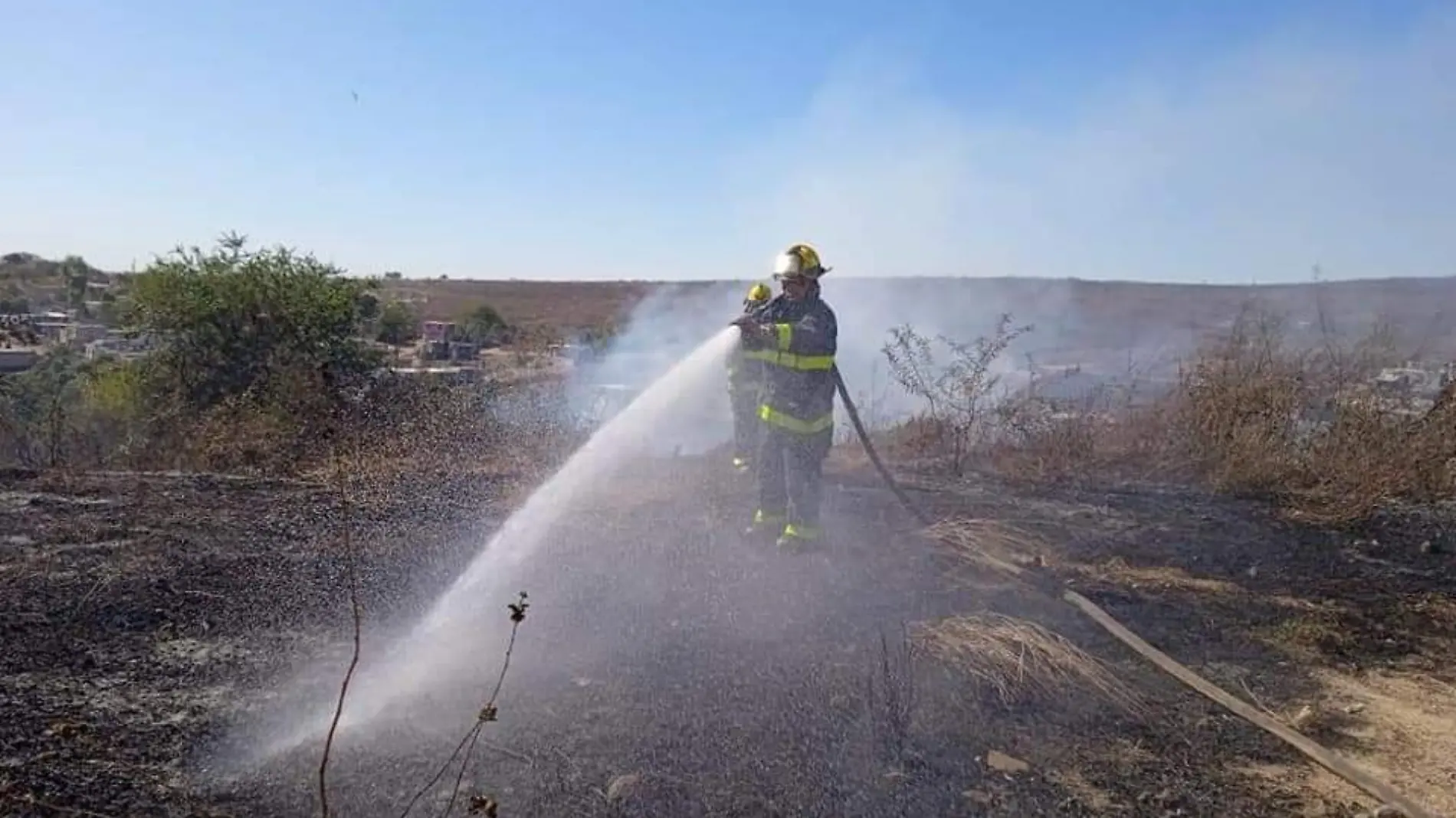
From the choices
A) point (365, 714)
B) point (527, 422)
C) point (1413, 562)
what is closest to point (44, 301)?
point (527, 422)

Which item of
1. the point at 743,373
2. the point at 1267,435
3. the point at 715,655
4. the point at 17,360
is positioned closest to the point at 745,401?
→ the point at 743,373

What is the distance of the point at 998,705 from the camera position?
14.1 ft

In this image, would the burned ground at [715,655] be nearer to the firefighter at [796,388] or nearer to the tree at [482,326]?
the firefighter at [796,388]

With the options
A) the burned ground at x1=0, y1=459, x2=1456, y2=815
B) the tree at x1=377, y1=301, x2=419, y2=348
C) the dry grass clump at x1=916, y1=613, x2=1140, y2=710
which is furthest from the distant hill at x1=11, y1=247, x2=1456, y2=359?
the dry grass clump at x1=916, y1=613, x2=1140, y2=710

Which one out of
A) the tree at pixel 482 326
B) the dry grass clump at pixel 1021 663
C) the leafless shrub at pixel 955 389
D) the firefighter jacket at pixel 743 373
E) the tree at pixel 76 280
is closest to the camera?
the dry grass clump at pixel 1021 663

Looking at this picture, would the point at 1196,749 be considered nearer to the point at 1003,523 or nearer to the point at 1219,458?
the point at 1003,523

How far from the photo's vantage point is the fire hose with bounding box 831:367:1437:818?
3.69 m

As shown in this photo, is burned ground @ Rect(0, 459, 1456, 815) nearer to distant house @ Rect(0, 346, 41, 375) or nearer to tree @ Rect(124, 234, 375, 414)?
tree @ Rect(124, 234, 375, 414)

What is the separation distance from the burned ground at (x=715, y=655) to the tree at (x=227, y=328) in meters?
3.15

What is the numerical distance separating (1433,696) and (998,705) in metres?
2.32

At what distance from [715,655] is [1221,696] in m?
2.31

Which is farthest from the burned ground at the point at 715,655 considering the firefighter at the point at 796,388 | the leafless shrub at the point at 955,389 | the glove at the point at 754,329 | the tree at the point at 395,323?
the tree at the point at 395,323

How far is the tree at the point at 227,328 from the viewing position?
36.0ft

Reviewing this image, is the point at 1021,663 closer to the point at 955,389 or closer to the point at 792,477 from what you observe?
the point at 792,477
